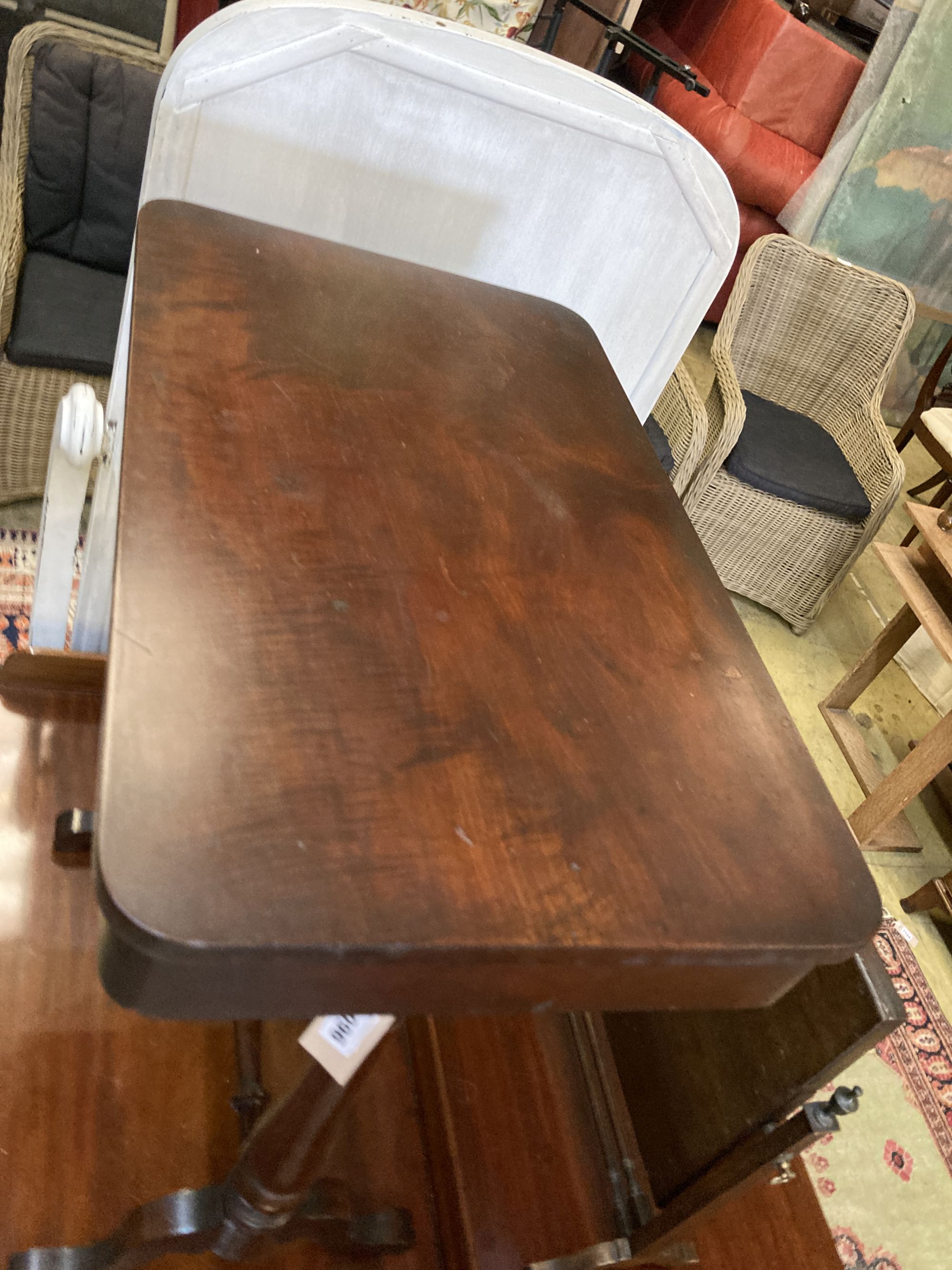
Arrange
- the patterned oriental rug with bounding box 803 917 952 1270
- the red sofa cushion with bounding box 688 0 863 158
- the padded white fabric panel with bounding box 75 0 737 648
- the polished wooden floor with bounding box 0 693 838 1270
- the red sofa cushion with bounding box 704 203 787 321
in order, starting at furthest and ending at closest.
Answer: the red sofa cushion with bounding box 704 203 787 321, the red sofa cushion with bounding box 688 0 863 158, the patterned oriental rug with bounding box 803 917 952 1270, the padded white fabric panel with bounding box 75 0 737 648, the polished wooden floor with bounding box 0 693 838 1270

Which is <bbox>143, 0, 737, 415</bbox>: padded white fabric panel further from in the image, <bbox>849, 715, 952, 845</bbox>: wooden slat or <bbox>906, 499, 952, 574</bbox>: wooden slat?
<bbox>849, 715, 952, 845</bbox>: wooden slat

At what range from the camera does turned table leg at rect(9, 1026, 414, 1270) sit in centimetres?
83

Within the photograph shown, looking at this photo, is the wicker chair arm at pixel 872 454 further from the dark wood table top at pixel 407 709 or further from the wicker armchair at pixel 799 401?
the dark wood table top at pixel 407 709

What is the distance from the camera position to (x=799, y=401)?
3.35 m

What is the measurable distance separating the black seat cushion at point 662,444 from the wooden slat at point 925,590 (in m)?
0.59

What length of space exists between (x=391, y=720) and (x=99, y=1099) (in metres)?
0.69

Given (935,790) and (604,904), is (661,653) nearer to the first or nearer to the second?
(604,904)

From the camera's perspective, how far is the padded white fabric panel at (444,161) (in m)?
1.14

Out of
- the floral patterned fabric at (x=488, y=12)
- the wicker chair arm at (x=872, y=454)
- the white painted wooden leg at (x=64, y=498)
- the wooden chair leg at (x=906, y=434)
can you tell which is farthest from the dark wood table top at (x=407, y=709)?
the wooden chair leg at (x=906, y=434)

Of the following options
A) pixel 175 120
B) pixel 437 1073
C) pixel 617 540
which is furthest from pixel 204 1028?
pixel 175 120

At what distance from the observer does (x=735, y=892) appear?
638 mm

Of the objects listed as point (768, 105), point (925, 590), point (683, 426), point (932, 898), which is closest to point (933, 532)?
point (925, 590)

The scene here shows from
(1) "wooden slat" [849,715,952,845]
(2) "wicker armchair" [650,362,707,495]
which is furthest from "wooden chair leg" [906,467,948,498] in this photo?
(1) "wooden slat" [849,715,952,845]

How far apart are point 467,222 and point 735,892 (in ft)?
3.45
